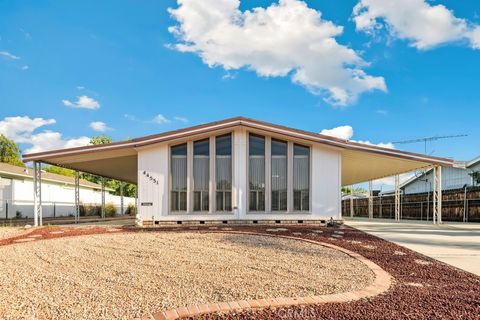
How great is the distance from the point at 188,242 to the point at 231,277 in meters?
3.56

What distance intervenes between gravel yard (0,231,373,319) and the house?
694cm

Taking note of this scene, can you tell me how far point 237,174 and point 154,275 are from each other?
1021 cm

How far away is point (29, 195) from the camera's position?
24625 mm

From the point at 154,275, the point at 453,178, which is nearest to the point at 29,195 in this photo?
the point at 154,275

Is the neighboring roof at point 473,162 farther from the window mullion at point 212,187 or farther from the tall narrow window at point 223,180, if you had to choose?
the window mullion at point 212,187

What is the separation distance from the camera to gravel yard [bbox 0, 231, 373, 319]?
389cm

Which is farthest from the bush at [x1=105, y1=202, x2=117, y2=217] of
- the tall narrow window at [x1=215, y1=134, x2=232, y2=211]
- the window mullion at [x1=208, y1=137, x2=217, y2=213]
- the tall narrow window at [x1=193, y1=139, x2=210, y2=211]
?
the tall narrow window at [x1=215, y1=134, x2=232, y2=211]

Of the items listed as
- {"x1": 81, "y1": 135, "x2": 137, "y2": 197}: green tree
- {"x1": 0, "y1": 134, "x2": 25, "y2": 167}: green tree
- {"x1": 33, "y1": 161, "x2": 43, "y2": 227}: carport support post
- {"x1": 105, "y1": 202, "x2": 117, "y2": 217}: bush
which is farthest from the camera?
{"x1": 0, "y1": 134, "x2": 25, "y2": 167}: green tree

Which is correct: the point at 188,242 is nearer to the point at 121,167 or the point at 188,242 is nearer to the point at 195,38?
the point at 195,38

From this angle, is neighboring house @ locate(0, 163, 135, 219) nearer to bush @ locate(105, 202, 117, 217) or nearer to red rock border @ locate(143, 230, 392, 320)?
bush @ locate(105, 202, 117, 217)

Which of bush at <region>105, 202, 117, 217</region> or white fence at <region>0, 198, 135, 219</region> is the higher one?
white fence at <region>0, 198, 135, 219</region>

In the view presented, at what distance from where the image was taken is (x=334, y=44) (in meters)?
15.5

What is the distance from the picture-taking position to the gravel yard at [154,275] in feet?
12.8

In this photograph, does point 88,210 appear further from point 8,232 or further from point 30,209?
point 8,232
